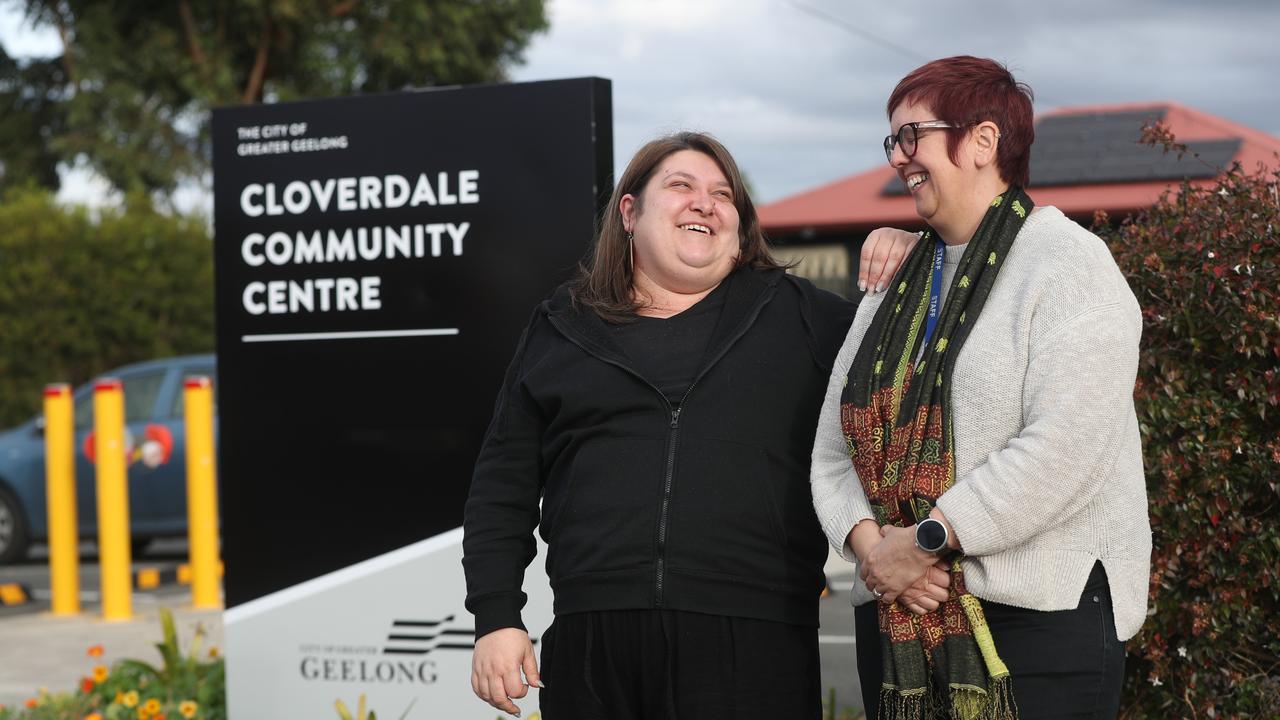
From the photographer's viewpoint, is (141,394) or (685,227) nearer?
(685,227)

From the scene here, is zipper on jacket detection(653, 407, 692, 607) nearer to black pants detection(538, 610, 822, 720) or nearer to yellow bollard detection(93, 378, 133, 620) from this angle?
black pants detection(538, 610, 822, 720)

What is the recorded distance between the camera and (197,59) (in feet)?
69.7

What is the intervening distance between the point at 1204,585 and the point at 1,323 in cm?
1493

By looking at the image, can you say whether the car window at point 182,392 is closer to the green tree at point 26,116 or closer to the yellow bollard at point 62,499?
the yellow bollard at point 62,499

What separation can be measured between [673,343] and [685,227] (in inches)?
9.9

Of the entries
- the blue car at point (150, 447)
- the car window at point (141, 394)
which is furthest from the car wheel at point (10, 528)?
the car window at point (141, 394)

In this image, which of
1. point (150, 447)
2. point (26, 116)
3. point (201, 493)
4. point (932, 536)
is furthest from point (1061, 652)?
point (26, 116)

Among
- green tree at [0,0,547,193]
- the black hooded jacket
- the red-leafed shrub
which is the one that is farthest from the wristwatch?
green tree at [0,0,547,193]

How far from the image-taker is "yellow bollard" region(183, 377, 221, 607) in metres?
8.58

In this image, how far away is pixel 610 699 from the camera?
2727mm

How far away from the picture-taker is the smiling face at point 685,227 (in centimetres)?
292

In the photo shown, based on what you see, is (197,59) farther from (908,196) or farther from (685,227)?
(685,227)

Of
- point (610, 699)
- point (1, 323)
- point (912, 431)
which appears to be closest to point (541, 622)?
point (610, 699)

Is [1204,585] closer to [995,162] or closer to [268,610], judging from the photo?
[995,162]
